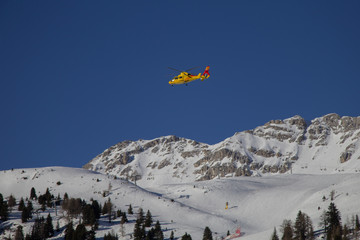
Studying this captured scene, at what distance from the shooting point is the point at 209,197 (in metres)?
166

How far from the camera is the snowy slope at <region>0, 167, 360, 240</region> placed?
123750 millimetres

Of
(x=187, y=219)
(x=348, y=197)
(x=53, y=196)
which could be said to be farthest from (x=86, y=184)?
(x=348, y=197)

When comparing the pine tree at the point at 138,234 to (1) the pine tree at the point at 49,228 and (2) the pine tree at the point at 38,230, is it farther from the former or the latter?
(2) the pine tree at the point at 38,230

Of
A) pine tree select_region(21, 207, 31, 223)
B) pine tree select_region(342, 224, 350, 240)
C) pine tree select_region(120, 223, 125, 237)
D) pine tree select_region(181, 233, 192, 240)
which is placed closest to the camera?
pine tree select_region(342, 224, 350, 240)

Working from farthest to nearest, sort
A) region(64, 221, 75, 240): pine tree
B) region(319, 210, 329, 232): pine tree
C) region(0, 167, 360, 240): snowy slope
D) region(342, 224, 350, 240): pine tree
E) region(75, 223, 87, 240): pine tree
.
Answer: region(0, 167, 360, 240): snowy slope < region(64, 221, 75, 240): pine tree < region(75, 223, 87, 240): pine tree < region(319, 210, 329, 232): pine tree < region(342, 224, 350, 240): pine tree

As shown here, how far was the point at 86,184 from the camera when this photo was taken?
16425 centimetres

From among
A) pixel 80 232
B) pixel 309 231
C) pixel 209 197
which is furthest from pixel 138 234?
pixel 209 197


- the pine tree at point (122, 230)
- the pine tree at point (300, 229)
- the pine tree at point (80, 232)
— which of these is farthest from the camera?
the pine tree at point (122, 230)

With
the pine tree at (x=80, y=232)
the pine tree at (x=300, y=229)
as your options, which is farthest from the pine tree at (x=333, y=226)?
the pine tree at (x=80, y=232)

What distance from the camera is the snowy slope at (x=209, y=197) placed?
4872 inches

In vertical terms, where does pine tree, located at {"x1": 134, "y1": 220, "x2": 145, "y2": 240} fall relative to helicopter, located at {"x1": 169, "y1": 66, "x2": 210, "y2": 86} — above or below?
below

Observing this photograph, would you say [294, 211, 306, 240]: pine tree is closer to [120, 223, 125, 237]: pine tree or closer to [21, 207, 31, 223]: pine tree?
[120, 223, 125, 237]: pine tree

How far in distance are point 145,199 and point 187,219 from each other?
21.3 metres

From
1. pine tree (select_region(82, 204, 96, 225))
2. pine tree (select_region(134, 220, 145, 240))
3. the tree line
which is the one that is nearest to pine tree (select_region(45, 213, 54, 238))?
pine tree (select_region(82, 204, 96, 225))
